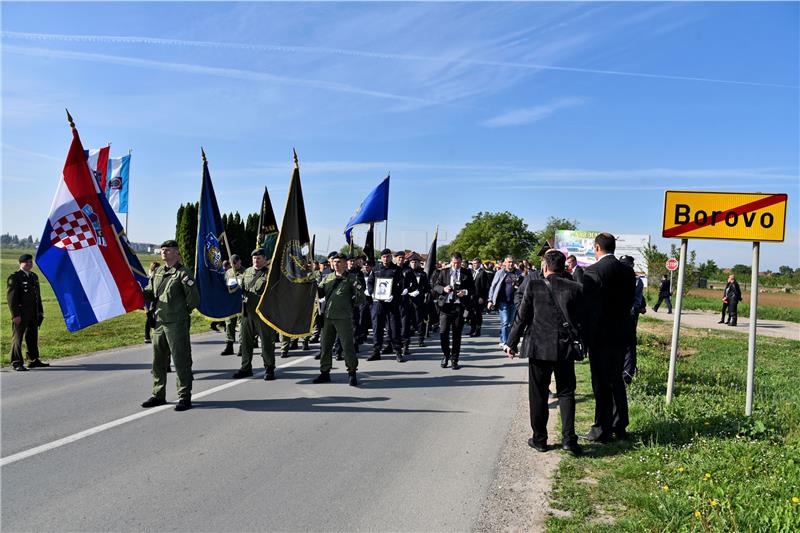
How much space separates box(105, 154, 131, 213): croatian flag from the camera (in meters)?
19.3

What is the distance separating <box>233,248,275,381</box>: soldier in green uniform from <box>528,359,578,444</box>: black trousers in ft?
15.9

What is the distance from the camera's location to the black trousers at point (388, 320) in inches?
451

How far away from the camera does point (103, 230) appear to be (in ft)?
28.2

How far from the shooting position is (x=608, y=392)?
5898mm

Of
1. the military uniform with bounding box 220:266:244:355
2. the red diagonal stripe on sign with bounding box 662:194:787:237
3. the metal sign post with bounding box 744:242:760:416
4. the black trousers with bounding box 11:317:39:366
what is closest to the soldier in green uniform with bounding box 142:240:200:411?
the military uniform with bounding box 220:266:244:355

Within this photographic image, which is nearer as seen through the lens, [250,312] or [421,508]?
[421,508]

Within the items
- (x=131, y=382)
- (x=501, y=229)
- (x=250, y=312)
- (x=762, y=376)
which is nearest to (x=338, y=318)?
(x=250, y=312)

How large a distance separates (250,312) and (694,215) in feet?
22.4

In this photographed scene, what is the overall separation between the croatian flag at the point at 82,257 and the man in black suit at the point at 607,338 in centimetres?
635

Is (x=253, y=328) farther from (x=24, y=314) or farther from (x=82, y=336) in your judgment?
(x=82, y=336)

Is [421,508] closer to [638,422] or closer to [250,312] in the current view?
[638,422]

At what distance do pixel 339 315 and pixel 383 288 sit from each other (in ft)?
9.25

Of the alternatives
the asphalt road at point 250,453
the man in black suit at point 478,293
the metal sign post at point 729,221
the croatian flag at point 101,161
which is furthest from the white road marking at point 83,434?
the croatian flag at point 101,161

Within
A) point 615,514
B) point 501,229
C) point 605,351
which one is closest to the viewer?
point 615,514
